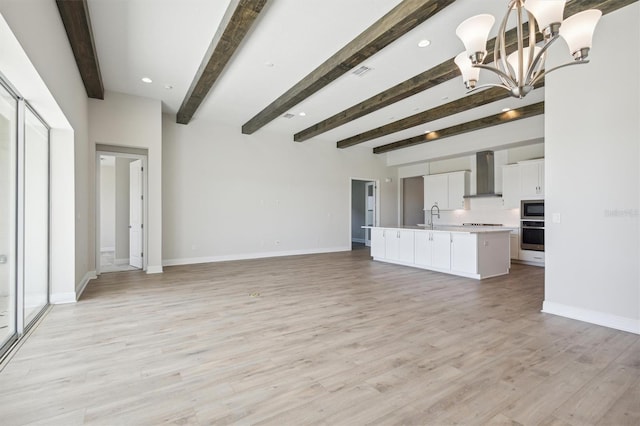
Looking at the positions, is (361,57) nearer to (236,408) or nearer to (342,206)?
(236,408)

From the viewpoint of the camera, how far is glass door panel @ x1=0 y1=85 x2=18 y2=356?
9.12 feet

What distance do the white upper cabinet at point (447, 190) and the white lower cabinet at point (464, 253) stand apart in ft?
10.2

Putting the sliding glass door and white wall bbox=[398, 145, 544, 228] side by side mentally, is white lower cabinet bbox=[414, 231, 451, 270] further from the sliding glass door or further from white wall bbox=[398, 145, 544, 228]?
the sliding glass door

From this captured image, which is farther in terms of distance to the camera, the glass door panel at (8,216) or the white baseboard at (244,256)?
the white baseboard at (244,256)

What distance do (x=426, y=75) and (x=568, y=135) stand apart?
6.33 ft

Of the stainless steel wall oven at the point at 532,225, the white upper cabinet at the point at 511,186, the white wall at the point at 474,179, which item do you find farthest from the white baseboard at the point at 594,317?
the white wall at the point at 474,179

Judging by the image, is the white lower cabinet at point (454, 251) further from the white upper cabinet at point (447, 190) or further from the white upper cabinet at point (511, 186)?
the white upper cabinet at point (447, 190)

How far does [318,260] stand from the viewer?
24.5 ft

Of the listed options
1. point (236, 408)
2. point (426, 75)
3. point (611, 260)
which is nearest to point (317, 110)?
point (426, 75)

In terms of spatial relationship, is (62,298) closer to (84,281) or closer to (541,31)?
(84,281)

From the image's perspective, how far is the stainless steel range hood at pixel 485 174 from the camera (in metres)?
7.77

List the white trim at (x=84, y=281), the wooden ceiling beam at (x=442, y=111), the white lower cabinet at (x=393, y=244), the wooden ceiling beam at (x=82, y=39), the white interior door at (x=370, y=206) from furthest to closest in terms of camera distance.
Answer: the white interior door at (x=370, y=206) → the white lower cabinet at (x=393, y=244) → the wooden ceiling beam at (x=442, y=111) → the white trim at (x=84, y=281) → the wooden ceiling beam at (x=82, y=39)

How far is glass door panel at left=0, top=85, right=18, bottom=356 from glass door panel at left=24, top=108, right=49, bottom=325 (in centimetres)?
27

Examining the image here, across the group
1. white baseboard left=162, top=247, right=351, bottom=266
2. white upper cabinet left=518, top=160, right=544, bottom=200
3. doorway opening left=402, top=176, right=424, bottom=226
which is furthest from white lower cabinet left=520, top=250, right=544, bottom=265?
white baseboard left=162, top=247, right=351, bottom=266
